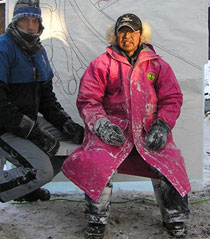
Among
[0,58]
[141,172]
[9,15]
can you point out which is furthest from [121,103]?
[9,15]

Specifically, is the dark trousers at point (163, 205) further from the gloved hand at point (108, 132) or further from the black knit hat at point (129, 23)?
the black knit hat at point (129, 23)

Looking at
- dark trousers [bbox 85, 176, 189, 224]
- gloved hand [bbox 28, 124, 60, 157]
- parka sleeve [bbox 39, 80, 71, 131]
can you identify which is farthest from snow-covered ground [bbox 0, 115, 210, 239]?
parka sleeve [bbox 39, 80, 71, 131]

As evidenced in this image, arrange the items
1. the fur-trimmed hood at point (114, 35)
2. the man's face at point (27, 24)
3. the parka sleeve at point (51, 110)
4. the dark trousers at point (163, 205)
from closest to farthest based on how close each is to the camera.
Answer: the dark trousers at point (163, 205) < the man's face at point (27, 24) < the fur-trimmed hood at point (114, 35) < the parka sleeve at point (51, 110)

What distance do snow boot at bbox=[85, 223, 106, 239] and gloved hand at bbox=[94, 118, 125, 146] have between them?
0.52 m

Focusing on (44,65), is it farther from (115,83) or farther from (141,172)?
(141,172)

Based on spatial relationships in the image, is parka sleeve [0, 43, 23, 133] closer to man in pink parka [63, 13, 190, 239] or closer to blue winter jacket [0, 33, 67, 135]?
blue winter jacket [0, 33, 67, 135]

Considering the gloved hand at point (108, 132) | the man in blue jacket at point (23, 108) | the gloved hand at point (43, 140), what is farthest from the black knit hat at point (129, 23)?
the gloved hand at point (43, 140)

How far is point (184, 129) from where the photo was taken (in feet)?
10.8

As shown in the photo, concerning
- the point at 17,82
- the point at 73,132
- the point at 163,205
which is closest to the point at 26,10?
the point at 17,82

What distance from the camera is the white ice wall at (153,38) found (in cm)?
322

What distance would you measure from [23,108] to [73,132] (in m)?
0.46

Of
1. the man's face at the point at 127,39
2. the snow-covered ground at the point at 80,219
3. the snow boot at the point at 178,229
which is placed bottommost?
the snow-covered ground at the point at 80,219

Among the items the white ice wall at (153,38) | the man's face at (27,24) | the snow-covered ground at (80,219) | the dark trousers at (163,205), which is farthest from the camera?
the white ice wall at (153,38)

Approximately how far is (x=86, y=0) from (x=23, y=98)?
1.37 m
